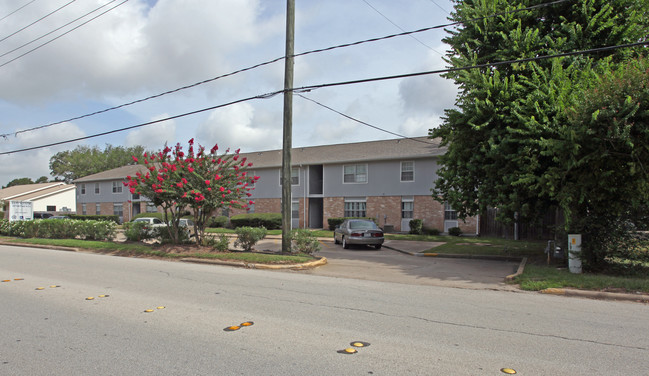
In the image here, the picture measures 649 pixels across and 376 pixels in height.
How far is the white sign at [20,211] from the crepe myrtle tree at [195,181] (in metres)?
17.6

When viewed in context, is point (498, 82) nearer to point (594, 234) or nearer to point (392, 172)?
point (594, 234)

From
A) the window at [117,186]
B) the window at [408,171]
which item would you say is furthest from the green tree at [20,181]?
the window at [408,171]

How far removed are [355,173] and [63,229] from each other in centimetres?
1823

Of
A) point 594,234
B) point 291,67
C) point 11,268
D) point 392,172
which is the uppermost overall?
point 291,67

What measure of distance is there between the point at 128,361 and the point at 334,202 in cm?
2732

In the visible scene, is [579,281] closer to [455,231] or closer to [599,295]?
[599,295]

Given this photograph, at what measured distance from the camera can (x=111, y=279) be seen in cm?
995

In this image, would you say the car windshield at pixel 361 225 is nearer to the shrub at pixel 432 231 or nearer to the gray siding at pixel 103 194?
the shrub at pixel 432 231

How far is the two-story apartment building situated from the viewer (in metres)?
27.9

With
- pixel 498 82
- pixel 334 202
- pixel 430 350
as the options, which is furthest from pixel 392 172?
pixel 430 350

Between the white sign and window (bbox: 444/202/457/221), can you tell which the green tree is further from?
window (bbox: 444/202/457/221)

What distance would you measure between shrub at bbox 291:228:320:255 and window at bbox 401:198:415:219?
15.3 m

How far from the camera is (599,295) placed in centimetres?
858

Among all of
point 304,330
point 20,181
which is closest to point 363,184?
point 304,330
